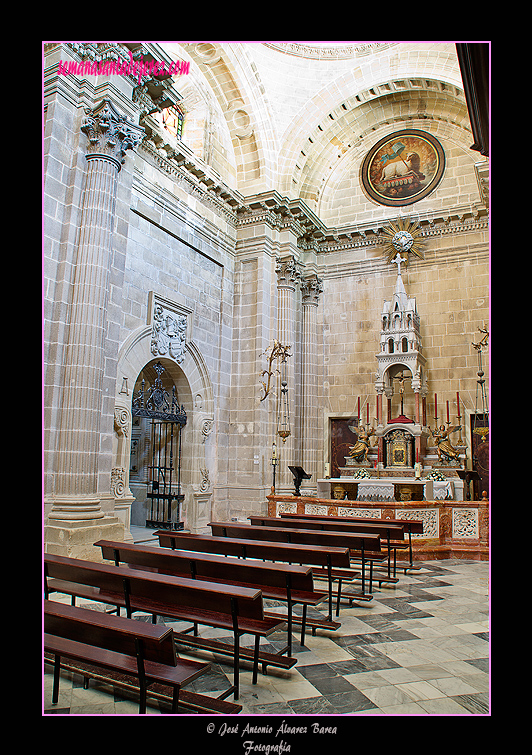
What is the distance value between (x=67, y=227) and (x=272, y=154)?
8.30 metres

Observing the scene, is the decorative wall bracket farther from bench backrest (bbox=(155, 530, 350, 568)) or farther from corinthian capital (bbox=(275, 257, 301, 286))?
bench backrest (bbox=(155, 530, 350, 568))

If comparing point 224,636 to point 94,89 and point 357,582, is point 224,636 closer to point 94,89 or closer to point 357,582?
point 357,582

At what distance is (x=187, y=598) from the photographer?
3748mm

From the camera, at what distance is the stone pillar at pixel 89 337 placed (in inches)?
308

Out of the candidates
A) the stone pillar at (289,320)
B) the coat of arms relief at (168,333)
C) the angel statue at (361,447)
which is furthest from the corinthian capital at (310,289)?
the coat of arms relief at (168,333)

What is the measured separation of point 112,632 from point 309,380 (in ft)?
43.5

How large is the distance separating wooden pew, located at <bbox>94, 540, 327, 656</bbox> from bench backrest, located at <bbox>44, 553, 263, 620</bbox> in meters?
0.47

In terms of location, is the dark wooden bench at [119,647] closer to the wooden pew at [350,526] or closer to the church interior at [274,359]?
the church interior at [274,359]

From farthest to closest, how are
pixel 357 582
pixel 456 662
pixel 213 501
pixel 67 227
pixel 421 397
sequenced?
pixel 421 397 → pixel 213 501 → pixel 67 227 → pixel 357 582 → pixel 456 662

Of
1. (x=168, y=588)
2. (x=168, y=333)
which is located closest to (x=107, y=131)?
(x=168, y=333)

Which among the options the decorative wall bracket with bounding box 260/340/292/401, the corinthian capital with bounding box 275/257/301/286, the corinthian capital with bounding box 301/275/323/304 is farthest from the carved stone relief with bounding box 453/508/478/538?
the corinthian capital with bounding box 301/275/323/304

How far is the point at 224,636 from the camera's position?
16.4 ft

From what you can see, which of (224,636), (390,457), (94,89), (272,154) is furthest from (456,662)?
(272,154)

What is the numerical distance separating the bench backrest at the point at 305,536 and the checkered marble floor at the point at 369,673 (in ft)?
2.45
